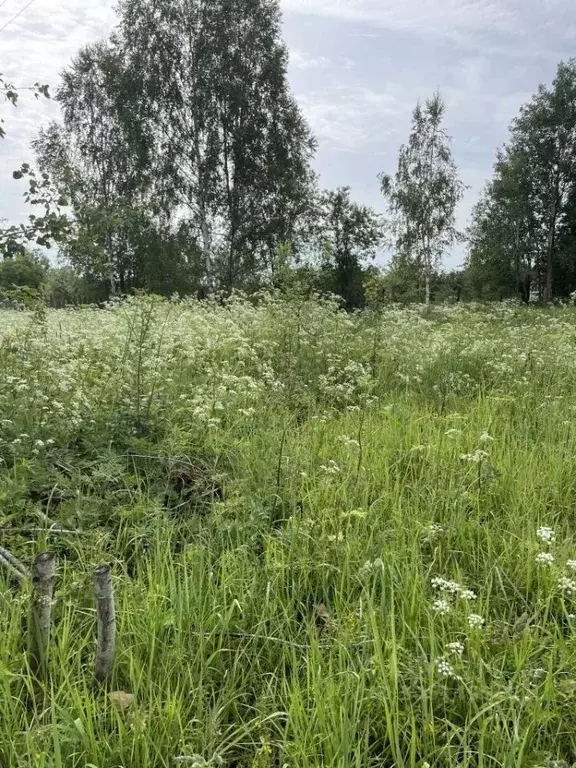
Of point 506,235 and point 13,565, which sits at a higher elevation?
point 506,235

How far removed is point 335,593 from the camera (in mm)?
2117

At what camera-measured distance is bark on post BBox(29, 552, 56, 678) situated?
170 centimetres

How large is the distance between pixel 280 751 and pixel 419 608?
2.33ft

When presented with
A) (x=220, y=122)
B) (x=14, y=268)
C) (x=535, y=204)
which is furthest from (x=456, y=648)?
(x=535, y=204)

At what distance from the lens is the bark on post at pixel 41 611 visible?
5.57ft

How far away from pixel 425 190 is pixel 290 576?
26.5 metres

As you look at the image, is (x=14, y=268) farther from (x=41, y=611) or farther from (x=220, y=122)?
(x=220, y=122)

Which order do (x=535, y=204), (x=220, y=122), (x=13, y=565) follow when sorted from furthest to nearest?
1. (x=535, y=204)
2. (x=220, y=122)
3. (x=13, y=565)

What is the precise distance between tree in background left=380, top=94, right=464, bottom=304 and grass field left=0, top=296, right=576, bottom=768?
23.3m

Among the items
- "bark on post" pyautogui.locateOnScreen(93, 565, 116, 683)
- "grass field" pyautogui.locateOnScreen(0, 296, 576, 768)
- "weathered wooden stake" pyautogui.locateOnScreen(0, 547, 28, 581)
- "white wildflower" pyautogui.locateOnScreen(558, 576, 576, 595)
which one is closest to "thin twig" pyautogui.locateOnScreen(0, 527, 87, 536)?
"grass field" pyautogui.locateOnScreen(0, 296, 576, 768)

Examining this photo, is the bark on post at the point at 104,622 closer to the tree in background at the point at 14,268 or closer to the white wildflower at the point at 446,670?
the white wildflower at the point at 446,670

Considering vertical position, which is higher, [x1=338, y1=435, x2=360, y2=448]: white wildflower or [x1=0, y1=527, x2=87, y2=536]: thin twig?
[x1=338, y1=435, x2=360, y2=448]: white wildflower

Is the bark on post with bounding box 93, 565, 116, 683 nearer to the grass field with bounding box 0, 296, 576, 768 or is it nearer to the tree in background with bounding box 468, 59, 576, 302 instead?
the grass field with bounding box 0, 296, 576, 768

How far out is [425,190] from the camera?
25.8 m
